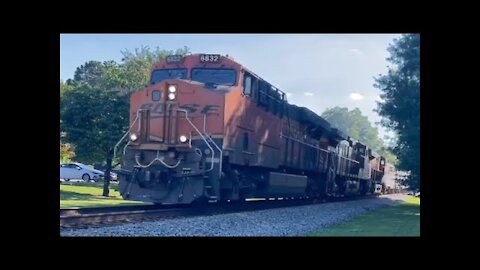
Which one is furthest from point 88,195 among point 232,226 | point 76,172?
point 232,226

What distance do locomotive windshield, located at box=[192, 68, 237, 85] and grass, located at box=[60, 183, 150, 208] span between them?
9.54ft

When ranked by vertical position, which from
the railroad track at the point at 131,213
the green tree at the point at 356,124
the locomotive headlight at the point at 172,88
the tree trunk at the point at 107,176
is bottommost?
the railroad track at the point at 131,213

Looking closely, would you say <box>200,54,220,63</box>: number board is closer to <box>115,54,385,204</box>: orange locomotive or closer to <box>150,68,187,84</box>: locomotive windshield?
<box>115,54,385,204</box>: orange locomotive

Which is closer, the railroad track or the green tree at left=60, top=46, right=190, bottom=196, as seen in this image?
the railroad track

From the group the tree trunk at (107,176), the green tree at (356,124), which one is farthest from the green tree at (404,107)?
the tree trunk at (107,176)

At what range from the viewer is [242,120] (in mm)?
11648

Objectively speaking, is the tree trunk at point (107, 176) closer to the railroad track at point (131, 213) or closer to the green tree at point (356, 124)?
the railroad track at point (131, 213)

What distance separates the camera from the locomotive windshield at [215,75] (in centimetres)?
1135

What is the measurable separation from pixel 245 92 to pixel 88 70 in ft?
10.1

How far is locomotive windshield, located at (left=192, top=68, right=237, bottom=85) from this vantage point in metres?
11.4

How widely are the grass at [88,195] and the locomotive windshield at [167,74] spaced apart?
2374 millimetres

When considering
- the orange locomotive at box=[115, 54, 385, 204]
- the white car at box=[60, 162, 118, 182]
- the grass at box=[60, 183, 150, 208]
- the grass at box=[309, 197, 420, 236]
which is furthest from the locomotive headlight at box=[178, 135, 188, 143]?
the grass at box=[309, 197, 420, 236]
